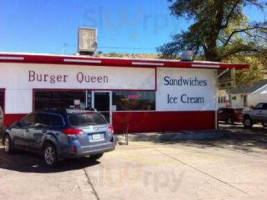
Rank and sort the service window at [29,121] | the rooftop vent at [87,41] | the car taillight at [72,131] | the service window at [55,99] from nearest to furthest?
the car taillight at [72,131] → the service window at [29,121] → the service window at [55,99] → the rooftop vent at [87,41]

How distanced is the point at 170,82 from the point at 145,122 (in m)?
2.34

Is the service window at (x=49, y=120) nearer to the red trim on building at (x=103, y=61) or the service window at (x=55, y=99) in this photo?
the red trim on building at (x=103, y=61)

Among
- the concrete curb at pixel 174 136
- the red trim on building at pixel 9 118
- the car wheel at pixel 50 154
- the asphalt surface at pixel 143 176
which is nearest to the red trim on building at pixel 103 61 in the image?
the red trim on building at pixel 9 118

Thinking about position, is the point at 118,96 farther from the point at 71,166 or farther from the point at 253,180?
the point at 253,180

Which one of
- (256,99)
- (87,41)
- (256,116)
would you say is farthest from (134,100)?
(256,99)

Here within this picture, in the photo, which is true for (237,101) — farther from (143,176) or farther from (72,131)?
(143,176)

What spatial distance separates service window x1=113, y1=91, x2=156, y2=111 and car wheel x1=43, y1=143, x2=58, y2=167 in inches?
278

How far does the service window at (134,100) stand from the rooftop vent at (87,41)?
2648 mm

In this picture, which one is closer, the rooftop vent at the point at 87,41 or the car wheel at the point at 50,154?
the car wheel at the point at 50,154

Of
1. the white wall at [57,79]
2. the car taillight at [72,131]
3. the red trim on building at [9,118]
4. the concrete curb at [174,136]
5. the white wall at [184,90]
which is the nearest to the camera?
the car taillight at [72,131]

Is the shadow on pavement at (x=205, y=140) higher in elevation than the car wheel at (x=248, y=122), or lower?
lower

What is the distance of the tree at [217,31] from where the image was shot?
2677cm

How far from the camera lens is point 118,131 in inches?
736

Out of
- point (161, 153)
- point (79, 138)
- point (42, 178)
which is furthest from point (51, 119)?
point (161, 153)
